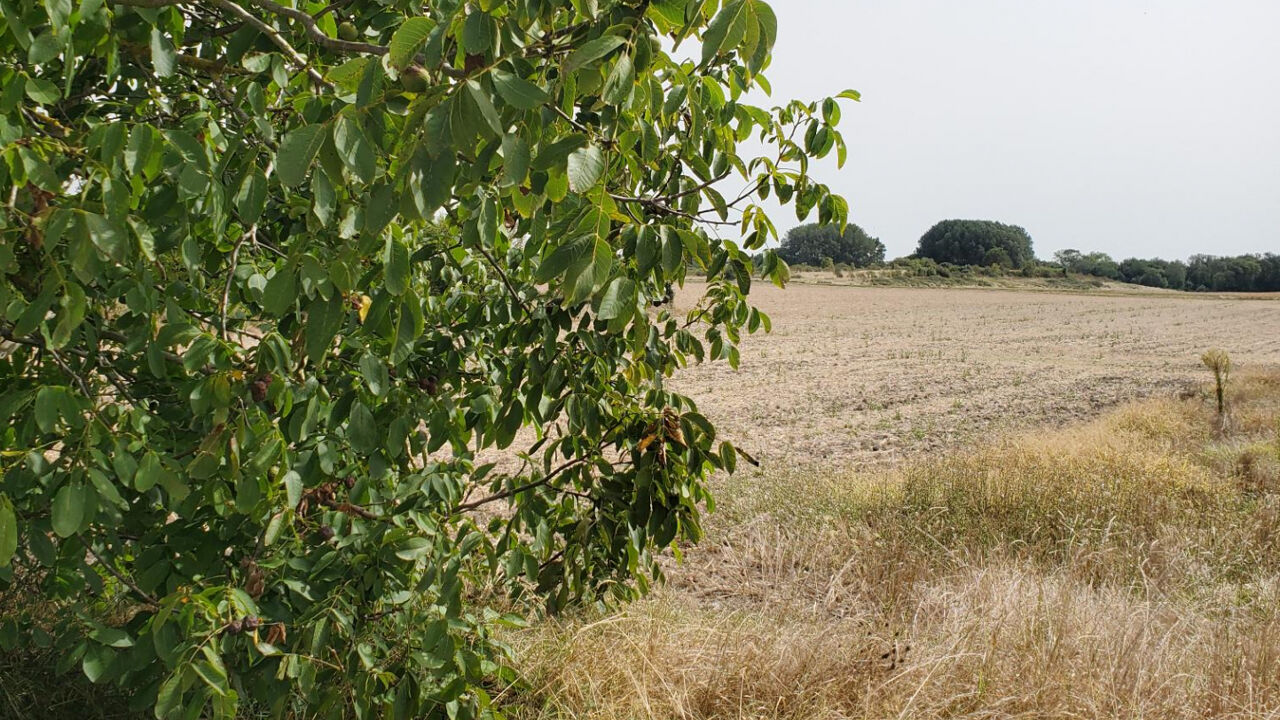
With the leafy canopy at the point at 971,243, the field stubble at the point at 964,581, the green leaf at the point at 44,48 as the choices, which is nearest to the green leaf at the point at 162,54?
the green leaf at the point at 44,48

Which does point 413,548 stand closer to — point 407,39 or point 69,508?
point 69,508

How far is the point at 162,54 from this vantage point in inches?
64.5

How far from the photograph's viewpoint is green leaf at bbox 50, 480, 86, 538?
139 centimetres

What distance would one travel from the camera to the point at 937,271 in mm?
68375

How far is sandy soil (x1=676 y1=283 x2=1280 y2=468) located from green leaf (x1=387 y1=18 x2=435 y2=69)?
292 inches

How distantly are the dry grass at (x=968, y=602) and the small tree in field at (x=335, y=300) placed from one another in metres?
0.54

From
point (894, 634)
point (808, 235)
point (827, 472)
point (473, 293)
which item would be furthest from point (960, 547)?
point (808, 235)

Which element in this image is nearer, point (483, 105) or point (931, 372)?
point (483, 105)

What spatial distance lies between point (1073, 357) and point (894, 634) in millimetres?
20387

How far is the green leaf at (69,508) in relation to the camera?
1386 millimetres

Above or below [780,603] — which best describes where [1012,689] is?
above

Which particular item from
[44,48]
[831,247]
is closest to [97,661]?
[44,48]

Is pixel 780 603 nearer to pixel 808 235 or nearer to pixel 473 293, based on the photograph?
pixel 473 293

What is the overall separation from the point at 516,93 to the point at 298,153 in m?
0.30
